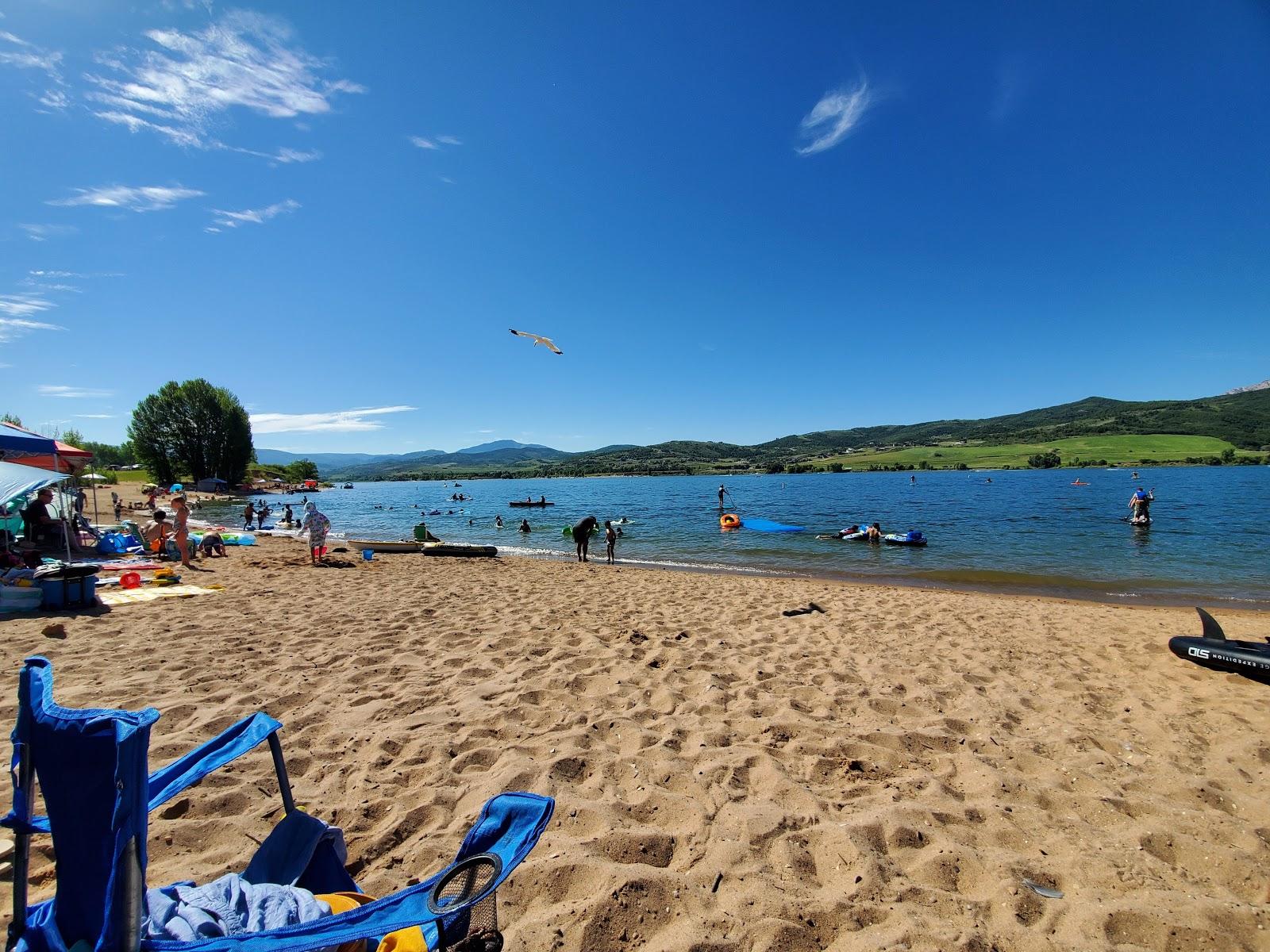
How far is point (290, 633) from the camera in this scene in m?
7.50

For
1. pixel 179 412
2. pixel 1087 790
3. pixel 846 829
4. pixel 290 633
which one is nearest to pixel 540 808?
pixel 846 829

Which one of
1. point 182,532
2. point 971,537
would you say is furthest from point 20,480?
point 971,537

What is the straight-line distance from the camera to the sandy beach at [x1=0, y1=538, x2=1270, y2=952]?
111 inches

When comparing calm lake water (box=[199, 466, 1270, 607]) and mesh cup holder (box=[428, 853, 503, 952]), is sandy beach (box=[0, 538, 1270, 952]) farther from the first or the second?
calm lake water (box=[199, 466, 1270, 607])

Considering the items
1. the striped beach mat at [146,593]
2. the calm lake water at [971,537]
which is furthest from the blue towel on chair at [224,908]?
the calm lake water at [971,537]

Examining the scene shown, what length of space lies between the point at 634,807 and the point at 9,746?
4.86 meters

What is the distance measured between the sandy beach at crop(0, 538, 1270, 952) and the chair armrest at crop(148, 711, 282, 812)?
1120mm

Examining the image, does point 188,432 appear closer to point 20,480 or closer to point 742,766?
point 20,480

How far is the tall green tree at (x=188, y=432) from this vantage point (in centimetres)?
6912

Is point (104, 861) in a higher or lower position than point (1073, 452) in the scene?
higher

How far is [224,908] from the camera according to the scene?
6.31 feet

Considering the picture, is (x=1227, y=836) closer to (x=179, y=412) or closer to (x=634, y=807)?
(x=634, y=807)

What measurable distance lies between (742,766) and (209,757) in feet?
11.2

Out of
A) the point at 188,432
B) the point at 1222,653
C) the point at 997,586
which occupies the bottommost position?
the point at 997,586
